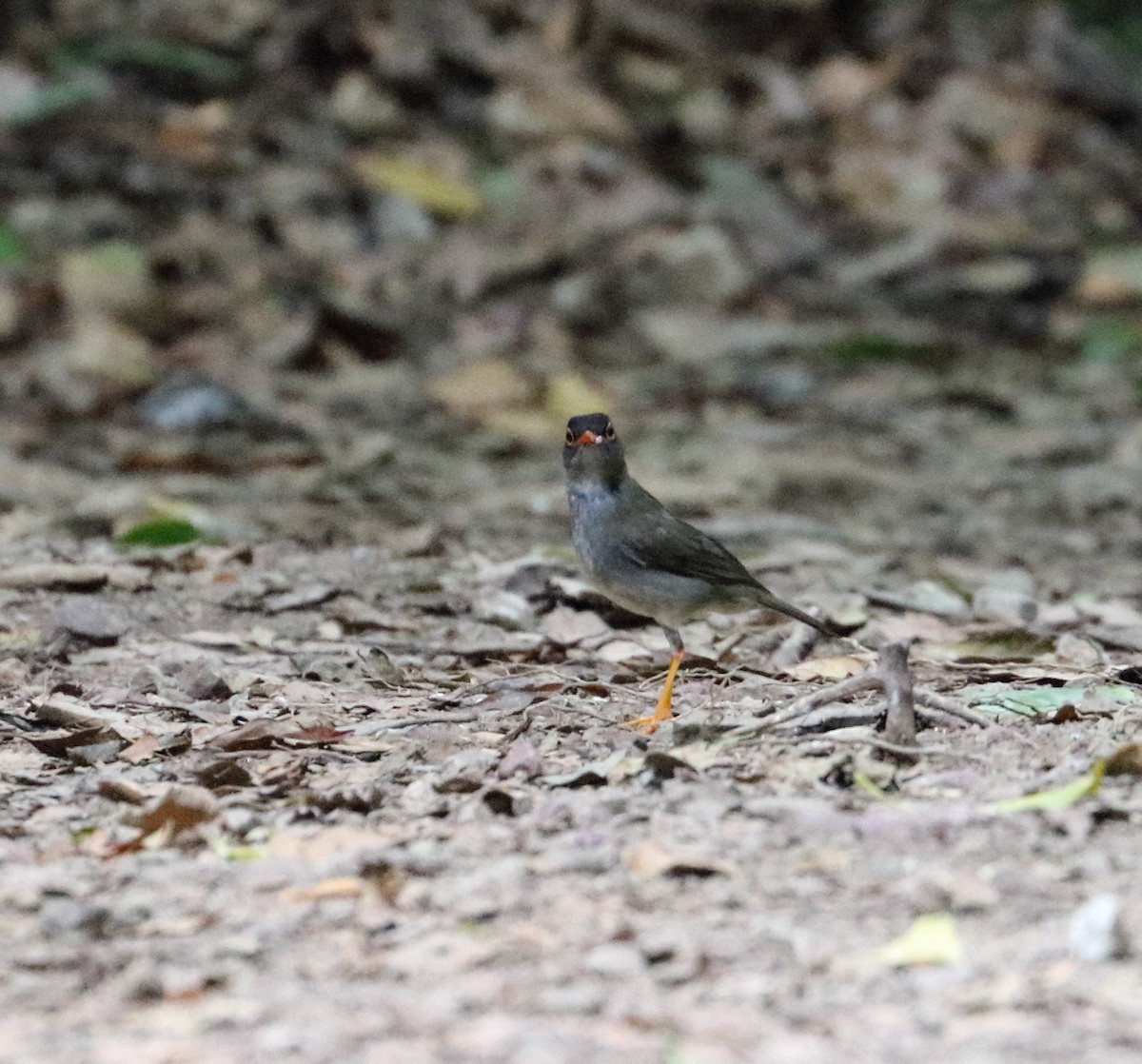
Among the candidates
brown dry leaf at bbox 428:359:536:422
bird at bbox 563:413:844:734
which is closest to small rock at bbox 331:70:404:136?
brown dry leaf at bbox 428:359:536:422

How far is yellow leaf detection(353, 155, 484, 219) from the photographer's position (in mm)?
10508

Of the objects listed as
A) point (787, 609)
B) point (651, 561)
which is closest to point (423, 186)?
point (651, 561)

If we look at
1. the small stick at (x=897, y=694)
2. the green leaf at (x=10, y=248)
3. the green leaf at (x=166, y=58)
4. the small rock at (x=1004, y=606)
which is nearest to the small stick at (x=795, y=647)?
the small rock at (x=1004, y=606)

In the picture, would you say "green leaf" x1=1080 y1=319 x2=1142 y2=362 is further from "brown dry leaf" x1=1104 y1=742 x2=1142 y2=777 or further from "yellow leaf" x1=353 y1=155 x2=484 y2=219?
"brown dry leaf" x1=1104 y1=742 x2=1142 y2=777

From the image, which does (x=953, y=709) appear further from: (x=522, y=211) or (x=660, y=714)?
(x=522, y=211)

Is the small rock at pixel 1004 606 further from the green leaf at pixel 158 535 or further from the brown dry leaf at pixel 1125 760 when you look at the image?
the green leaf at pixel 158 535

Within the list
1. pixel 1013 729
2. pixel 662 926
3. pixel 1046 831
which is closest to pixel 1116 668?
pixel 1013 729

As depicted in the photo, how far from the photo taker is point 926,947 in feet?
9.36

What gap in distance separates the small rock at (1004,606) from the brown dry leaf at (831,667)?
0.86m

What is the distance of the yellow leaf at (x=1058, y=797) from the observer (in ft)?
11.2

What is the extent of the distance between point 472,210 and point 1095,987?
8.21 metres

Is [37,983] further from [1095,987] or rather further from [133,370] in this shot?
[133,370]

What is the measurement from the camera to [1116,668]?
4.61 meters

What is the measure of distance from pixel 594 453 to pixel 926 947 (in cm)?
248
